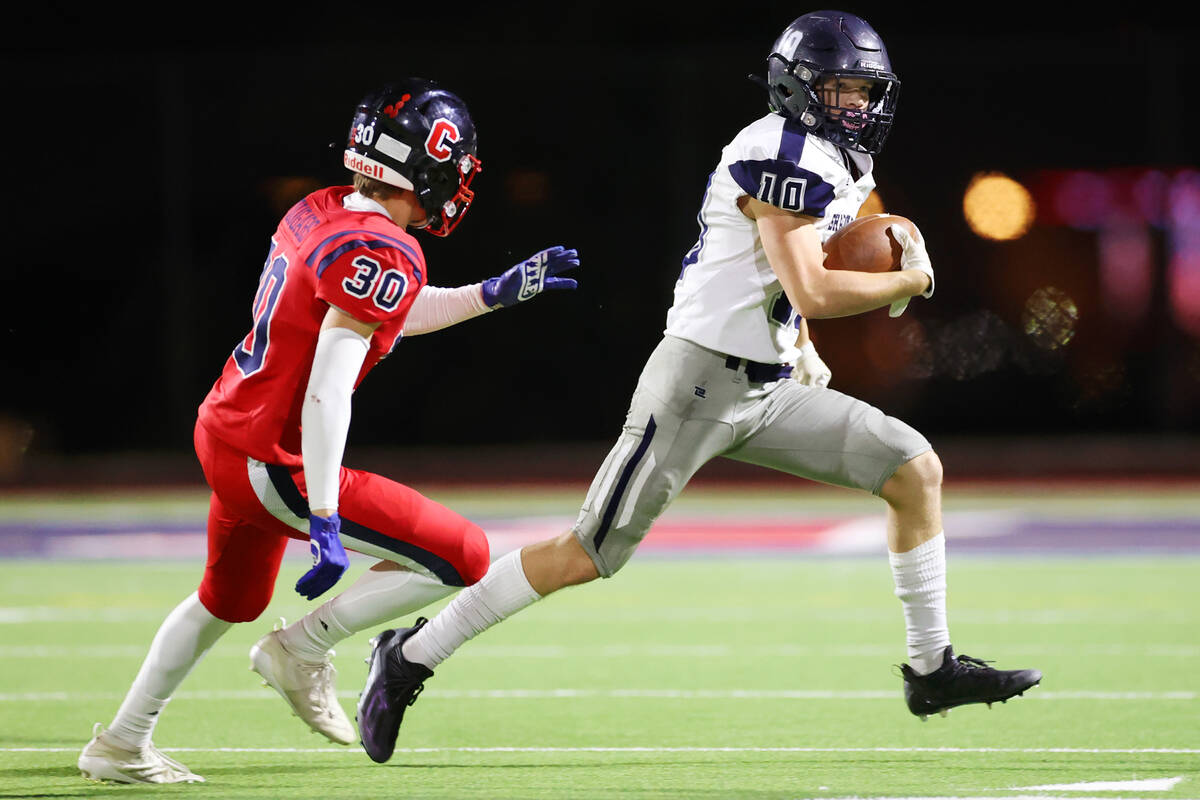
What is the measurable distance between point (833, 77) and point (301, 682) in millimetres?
1897

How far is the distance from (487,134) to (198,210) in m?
2.60

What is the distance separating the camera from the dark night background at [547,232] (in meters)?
14.2

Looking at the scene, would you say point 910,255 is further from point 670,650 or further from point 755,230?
point 670,650

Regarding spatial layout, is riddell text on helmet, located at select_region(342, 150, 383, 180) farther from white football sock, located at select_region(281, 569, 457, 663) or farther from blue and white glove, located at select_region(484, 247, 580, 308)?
white football sock, located at select_region(281, 569, 457, 663)

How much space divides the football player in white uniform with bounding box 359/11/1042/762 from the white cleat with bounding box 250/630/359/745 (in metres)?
0.09

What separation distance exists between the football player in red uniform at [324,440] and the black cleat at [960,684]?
1.08 m

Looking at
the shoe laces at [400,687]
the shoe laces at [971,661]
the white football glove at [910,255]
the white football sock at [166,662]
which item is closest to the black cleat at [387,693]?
the shoe laces at [400,687]

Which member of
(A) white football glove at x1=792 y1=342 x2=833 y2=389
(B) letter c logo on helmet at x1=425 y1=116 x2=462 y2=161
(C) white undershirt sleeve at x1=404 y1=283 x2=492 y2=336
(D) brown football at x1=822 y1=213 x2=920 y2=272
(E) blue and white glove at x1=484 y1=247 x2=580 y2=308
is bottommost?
(A) white football glove at x1=792 y1=342 x2=833 y2=389

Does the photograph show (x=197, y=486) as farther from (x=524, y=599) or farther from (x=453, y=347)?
(x=524, y=599)

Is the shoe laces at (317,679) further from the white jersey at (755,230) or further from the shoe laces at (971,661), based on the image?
the shoe laces at (971,661)

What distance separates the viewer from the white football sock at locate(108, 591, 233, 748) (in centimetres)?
388

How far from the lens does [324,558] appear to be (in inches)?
137

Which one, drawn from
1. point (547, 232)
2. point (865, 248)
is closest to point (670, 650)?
point (865, 248)

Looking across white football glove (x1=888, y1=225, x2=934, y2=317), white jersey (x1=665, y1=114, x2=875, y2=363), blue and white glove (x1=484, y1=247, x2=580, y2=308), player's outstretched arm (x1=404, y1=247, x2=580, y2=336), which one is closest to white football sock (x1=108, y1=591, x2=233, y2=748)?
player's outstretched arm (x1=404, y1=247, x2=580, y2=336)
